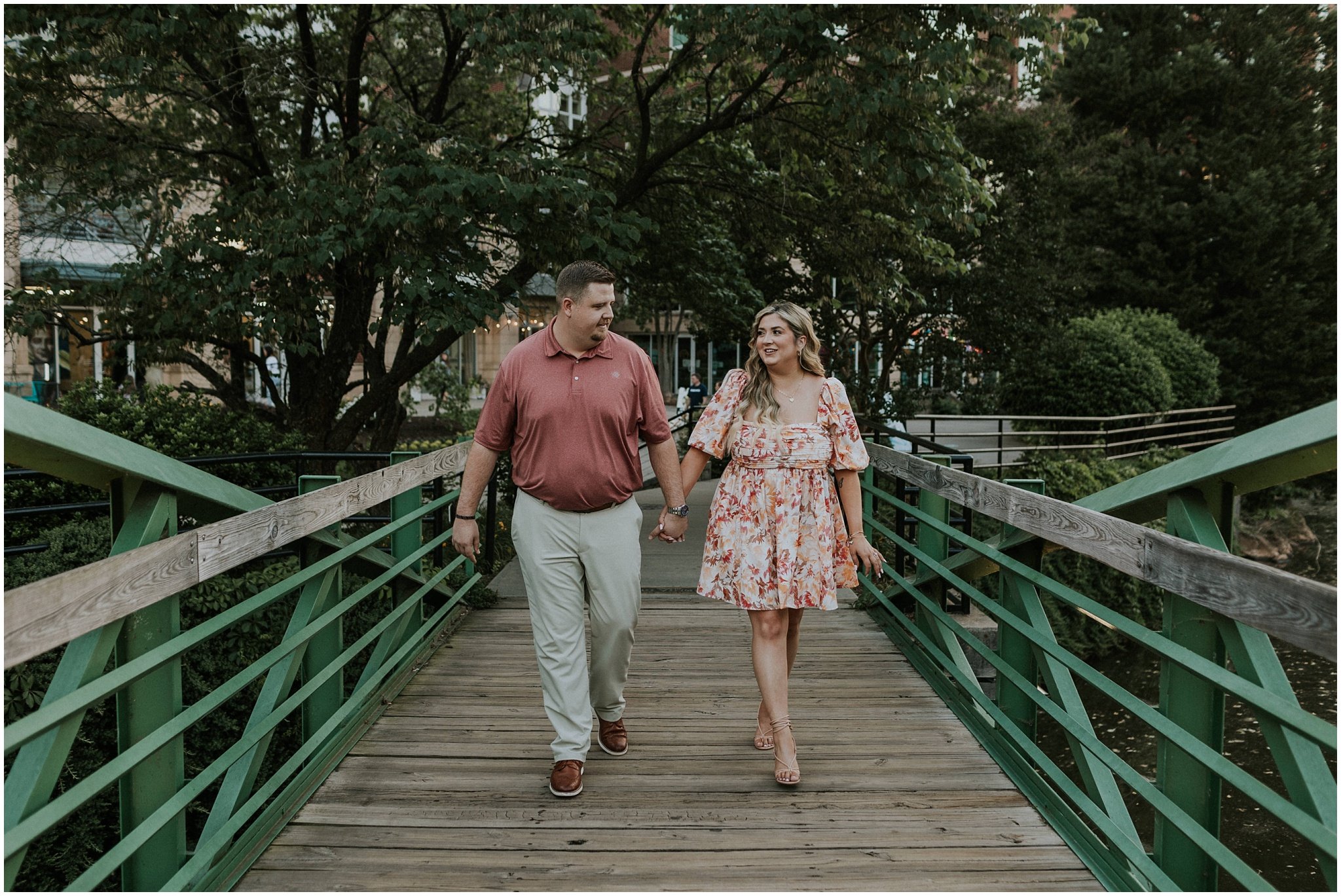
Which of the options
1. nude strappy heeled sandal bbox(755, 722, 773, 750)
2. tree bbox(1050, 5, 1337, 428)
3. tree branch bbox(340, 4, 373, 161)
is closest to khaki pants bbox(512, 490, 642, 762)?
nude strappy heeled sandal bbox(755, 722, 773, 750)

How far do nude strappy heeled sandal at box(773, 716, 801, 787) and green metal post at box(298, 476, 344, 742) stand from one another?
1742 mm

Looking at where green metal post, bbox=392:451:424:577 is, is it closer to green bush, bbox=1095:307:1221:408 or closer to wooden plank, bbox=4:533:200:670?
wooden plank, bbox=4:533:200:670

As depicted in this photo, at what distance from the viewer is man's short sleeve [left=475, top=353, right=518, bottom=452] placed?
3.69m

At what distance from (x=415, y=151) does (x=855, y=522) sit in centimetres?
533

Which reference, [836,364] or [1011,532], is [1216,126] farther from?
[1011,532]

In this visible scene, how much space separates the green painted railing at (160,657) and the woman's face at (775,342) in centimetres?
174

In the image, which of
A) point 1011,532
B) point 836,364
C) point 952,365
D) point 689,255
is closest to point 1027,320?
point 952,365

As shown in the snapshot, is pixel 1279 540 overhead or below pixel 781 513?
below

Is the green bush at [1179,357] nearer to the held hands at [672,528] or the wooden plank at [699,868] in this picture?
the held hands at [672,528]

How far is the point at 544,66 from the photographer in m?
7.81

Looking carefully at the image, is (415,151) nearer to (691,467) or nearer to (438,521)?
(438,521)

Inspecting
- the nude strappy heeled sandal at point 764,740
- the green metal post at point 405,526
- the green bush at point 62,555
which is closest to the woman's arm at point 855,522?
the nude strappy heeled sandal at point 764,740

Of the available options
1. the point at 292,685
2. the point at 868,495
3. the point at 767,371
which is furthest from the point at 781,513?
the point at 868,495

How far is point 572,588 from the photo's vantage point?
3.71 m
